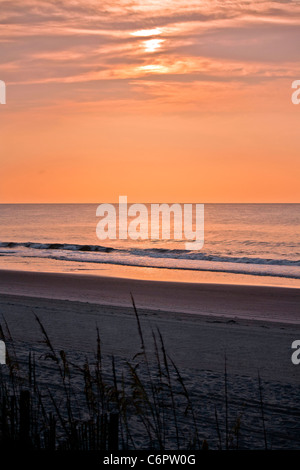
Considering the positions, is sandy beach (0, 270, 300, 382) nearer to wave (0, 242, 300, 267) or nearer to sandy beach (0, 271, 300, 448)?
sandy beach (0, 271, 300, 448)

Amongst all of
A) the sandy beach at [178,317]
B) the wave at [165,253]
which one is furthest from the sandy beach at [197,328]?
the wave at [165,253]

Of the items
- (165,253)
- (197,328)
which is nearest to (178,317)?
(197,328)

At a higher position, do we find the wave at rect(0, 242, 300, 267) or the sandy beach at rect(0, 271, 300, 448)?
the wave at rect(0, 242, 300, 267)

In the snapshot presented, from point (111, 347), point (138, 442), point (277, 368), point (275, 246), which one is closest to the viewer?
point (138, 442)

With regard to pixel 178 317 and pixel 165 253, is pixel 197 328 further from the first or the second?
pixel 165 253

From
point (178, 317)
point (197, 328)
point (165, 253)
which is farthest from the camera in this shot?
point (165, 253)

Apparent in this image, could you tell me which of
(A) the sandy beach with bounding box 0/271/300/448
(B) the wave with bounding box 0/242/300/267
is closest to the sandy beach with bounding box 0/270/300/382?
(A) the sandy beach with bounding box 0/271/300/448

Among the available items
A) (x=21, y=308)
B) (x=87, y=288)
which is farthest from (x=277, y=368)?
(x=87, y=288)

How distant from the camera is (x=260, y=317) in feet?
50.2

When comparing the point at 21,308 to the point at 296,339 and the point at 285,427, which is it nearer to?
the point at 296,339

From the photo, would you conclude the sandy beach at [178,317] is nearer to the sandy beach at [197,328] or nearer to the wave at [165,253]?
the sandy beach at [197,328]

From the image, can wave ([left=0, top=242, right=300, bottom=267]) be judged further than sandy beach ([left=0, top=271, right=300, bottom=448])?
Yes

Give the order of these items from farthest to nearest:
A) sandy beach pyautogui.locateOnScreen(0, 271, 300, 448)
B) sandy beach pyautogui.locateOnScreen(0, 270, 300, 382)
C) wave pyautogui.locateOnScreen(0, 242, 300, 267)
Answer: wave pyautogui.locateOnScreen(0, 242, 300, 267) → sandy beach pyautogui.locateOnScreen(0, 270, 300, 382) → sandy beach pyautogui.locateOnScreen(0, 271, 300, 448)
